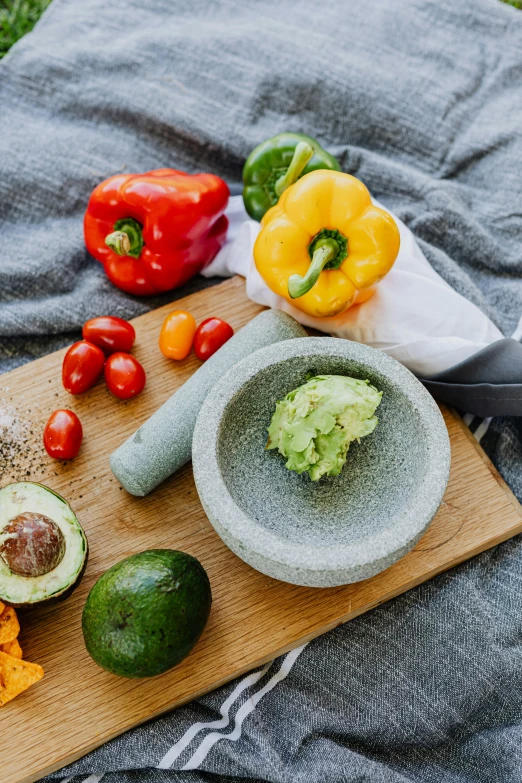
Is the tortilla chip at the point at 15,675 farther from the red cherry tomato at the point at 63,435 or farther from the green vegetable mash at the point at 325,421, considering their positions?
the green vegetable mash at the point at 325,421

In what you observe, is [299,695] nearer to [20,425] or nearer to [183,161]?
[20,425]

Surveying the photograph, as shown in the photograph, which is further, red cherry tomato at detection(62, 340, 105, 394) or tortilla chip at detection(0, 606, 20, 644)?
red cherry tomato at detection(62, 340, 105, 394)

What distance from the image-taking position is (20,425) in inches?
67.3

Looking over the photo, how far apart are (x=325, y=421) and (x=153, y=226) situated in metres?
0.77

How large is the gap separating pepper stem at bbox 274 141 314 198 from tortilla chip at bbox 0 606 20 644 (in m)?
1.18

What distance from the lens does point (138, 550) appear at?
158 centimetres

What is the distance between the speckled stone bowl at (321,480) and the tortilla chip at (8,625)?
467mm

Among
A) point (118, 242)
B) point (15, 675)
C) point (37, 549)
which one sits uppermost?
point (118, 242)

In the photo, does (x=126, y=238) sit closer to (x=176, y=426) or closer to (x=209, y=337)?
(x=209, y=337)

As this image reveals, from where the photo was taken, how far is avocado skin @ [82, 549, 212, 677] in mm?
1296

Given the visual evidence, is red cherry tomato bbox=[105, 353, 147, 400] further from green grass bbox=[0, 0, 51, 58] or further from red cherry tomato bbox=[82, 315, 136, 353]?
green grass bbox=[0, 0, 51, 58]

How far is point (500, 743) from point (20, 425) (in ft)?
4.27

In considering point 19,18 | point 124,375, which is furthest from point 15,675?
point 19,18

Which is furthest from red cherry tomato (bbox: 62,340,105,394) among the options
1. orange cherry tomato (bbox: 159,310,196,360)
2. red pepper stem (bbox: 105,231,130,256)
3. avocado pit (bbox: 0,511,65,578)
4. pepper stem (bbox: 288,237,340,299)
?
pepper stem (bbox: 288,237,340,299)
